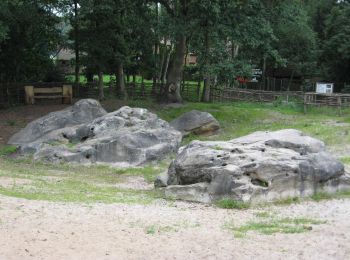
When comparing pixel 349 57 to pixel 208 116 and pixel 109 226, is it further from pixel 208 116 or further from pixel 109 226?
pixel 109 226

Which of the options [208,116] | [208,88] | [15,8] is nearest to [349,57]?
[208,88]

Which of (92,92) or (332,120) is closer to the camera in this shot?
(332,120)

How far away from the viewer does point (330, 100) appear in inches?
1193

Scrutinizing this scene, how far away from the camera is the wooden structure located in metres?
29.6

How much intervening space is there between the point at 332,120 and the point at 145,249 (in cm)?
2077

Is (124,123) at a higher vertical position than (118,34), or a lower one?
lower

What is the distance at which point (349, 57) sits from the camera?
45125 mm

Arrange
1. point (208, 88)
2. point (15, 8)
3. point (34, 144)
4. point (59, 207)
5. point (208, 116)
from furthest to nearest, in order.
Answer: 1. point (208, 88)
2. point (15, 8)
3. point (208, 116)
4. point (34, 144)
5. point (59, 207)

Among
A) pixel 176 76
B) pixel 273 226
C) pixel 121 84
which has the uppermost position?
pixel 176 76

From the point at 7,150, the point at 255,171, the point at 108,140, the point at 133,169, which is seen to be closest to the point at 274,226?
the point at 255,171

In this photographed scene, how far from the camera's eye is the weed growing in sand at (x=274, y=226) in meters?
8.78

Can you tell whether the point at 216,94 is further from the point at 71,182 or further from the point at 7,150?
the point at 71,182

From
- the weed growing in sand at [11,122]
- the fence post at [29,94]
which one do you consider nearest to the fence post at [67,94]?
the fence post at [29,94]

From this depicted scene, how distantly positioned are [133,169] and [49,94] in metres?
17.0
